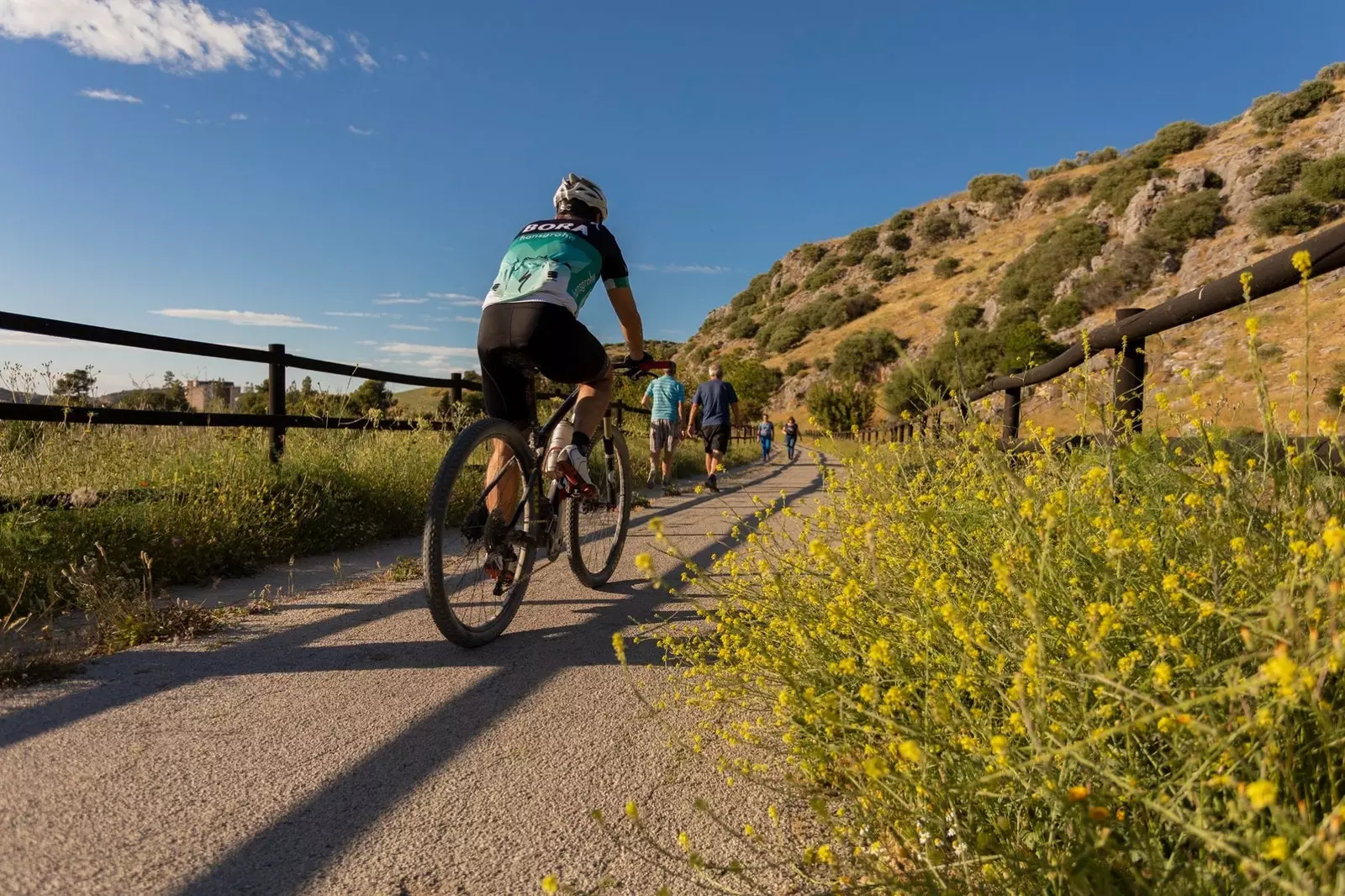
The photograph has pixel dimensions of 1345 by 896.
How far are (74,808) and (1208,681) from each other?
214cm

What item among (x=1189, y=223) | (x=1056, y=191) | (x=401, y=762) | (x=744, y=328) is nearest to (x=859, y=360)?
(x=1189, y=223)

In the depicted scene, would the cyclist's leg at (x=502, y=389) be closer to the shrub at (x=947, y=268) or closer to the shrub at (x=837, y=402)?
the shrub at (x=837, y=402)

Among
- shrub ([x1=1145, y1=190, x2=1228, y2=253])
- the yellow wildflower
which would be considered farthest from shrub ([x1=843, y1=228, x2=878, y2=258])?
the yellow wildflower

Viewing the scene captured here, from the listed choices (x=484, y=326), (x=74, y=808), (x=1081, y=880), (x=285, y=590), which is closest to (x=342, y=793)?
(x=74, y=808)

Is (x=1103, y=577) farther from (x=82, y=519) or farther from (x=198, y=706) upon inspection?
(x=82, y=519)

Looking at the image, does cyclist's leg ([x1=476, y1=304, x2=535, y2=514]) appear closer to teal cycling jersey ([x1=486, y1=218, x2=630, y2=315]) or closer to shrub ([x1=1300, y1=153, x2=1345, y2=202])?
teal cycling jersey ([x1=486, y1=218, x2=630, y2=315])

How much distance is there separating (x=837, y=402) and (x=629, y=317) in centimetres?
3987

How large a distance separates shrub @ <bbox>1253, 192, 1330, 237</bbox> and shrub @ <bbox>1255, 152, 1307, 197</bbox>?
122 inches

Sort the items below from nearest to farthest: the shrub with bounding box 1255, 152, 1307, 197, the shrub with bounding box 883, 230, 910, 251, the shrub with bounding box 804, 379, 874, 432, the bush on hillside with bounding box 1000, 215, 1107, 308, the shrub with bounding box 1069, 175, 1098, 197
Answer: the shrub with bounding box 804, 379, 874, 432 < the shrub with bounding box 1255, 152, 1307, 197 < the bush on hillside with bounding box 1000, 215, 1107, 308 < the shrub with bounding box 1069, 175, 1098, 197 < the shrub with bounding box 883, 230, 910, 251

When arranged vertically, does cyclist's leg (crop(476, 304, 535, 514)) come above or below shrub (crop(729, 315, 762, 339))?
below

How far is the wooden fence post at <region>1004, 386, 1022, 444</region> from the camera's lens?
5.22 m

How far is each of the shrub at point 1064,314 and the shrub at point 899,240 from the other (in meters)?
41.5

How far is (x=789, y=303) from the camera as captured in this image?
81.4m

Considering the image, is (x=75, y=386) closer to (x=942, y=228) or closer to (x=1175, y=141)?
(x=1175, y=141)
